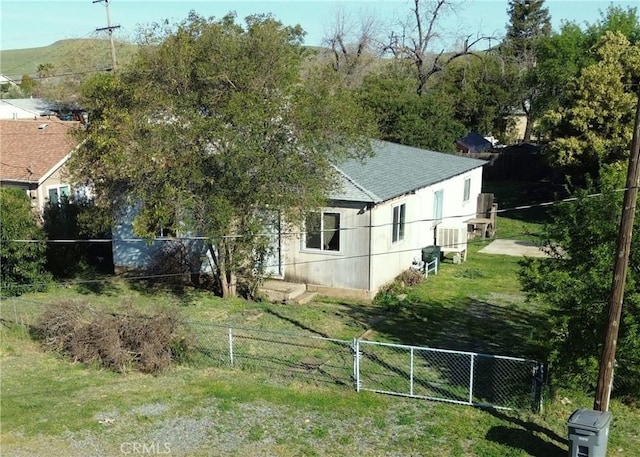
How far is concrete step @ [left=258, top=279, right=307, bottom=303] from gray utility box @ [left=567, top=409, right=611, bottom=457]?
33.0ft

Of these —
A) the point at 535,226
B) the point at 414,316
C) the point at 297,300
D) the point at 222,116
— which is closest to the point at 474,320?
the point at 414,316

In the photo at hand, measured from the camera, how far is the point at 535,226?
28.3 m

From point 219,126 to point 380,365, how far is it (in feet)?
21.6

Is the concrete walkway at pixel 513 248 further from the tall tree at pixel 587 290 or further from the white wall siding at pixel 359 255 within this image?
the tall tree at pixel 587 290

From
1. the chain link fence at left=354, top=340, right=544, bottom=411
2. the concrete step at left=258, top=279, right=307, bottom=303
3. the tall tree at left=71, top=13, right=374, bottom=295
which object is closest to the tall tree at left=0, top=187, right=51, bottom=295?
the tall tree at left=71, top=13, right=374, bottom=295

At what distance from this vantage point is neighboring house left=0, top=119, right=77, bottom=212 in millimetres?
24938

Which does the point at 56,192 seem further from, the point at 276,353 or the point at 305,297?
the point at 276,353

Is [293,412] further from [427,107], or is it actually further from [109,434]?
[427,107]

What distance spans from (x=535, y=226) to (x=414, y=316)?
1372 cm

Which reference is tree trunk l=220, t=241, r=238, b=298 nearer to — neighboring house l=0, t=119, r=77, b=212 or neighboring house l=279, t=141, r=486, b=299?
neighboring house l=279, t=141, r=486, b=299

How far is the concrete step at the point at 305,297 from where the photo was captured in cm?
1811

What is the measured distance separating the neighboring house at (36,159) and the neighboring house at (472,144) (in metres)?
26.9

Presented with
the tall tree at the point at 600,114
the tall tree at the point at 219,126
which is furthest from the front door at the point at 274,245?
the tall tree at the point at 600,114

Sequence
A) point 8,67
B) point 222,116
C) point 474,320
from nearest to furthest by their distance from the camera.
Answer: point 222,116, point 474,320, point 8,67
